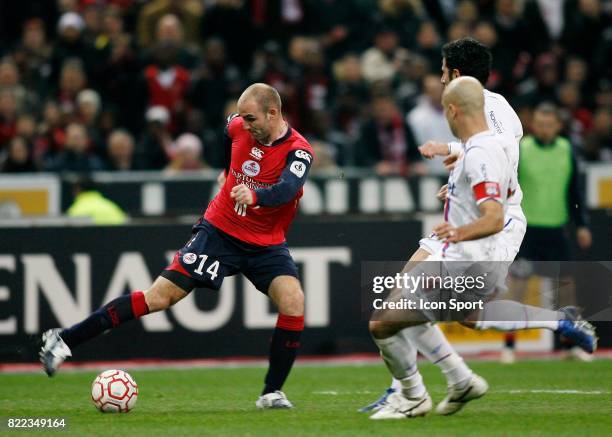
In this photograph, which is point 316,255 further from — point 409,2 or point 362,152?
point 409,2

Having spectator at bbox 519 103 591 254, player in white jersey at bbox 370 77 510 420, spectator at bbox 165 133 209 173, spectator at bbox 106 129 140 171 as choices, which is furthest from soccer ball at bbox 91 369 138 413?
spectator at bbox 106 129 140 171

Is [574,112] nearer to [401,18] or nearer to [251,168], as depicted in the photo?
[401,18]

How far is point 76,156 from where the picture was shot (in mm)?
15945

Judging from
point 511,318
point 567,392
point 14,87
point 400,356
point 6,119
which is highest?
point 14,87

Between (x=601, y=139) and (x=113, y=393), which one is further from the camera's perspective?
(x=601, y=139)

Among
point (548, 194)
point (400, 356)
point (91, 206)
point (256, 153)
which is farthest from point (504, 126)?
point (91, 206)

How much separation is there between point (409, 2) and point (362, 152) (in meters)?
3.46

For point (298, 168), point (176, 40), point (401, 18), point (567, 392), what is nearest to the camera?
point (298, 168)

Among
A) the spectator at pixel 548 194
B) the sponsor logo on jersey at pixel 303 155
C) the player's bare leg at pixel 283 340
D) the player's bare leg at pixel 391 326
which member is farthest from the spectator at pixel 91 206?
the player's bare leg at pixel 391 326

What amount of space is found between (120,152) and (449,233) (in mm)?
9257

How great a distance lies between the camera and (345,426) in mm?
7785

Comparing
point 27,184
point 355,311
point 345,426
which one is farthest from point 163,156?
point 345,426

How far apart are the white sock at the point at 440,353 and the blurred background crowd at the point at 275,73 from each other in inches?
330

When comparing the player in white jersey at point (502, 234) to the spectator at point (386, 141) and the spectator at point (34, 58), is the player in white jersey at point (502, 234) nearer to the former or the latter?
the spectator at point (386, 141)
